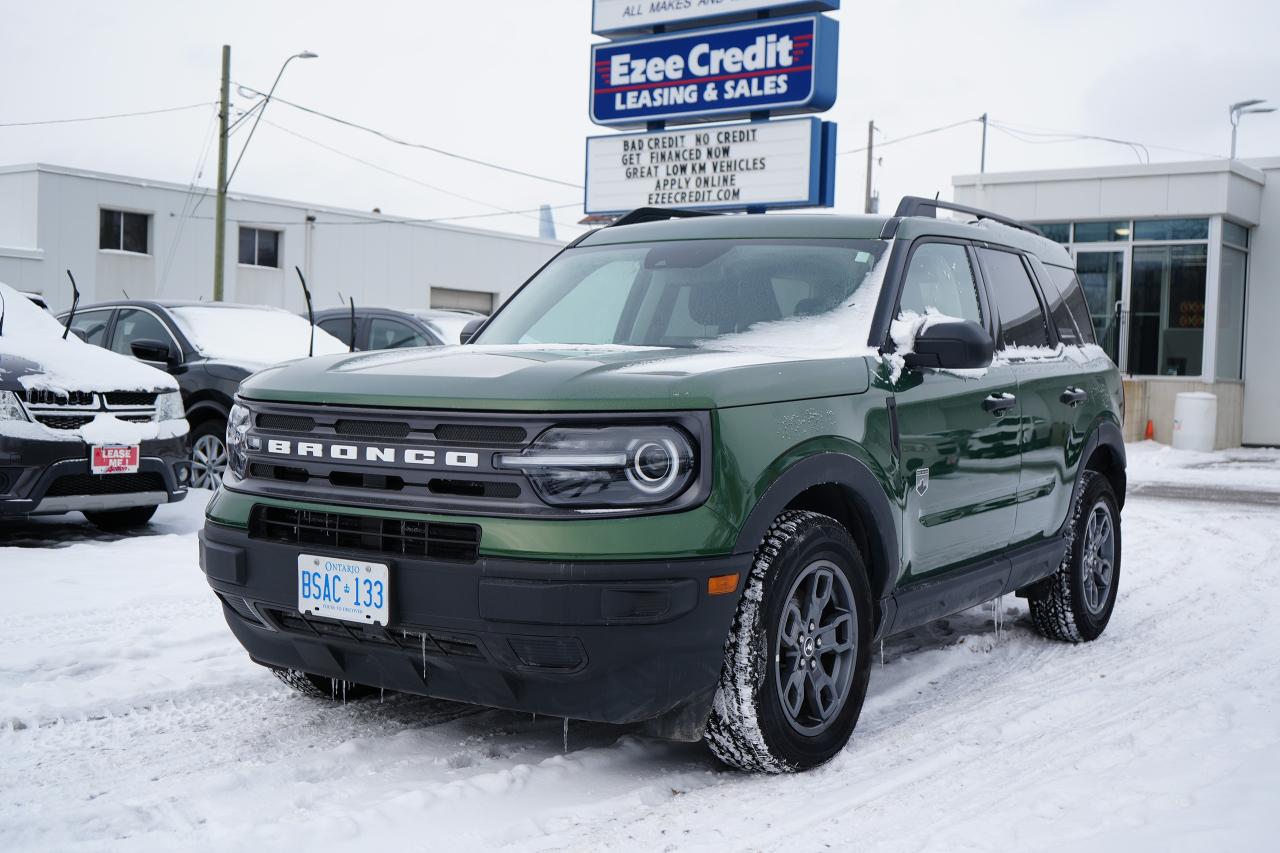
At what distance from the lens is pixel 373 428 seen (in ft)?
12.1

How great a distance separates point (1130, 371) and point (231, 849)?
21139 millimetres

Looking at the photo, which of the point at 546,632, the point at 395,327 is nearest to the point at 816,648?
the point at 546,632

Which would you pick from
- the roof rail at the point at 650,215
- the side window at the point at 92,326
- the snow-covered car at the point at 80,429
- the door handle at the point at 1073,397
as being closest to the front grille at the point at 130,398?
the snow-covered car at the point at 80,429

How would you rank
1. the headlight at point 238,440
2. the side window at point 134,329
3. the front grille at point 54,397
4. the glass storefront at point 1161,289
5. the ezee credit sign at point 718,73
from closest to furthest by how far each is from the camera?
the headlight at point 238,440
the front grille at point 54,397
the side window at point 134,329
the ezee credit sign at point 718,73
the glass storefront at point 1161,289

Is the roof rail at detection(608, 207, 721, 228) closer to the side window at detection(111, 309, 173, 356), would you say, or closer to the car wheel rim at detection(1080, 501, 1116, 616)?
the car wheel rim at detection(1080, 501, 1116, 616)

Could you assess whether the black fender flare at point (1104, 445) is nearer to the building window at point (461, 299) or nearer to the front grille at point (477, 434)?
the front grille at point (477, 434)

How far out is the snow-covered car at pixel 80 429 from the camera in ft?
24.5

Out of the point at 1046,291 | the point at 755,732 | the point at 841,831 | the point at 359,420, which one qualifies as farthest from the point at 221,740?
the point at 1046,291

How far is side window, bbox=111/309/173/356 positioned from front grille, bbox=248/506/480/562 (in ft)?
24.6

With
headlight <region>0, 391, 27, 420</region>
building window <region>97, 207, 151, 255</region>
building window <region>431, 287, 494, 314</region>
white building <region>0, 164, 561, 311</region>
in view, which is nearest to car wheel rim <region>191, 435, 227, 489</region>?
headlight <region>0, 391, 27, 420</region>

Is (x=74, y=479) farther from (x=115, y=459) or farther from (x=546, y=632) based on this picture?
(x=546, y=632)

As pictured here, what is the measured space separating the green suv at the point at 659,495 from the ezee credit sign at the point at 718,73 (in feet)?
33.8

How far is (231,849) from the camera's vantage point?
128 inches

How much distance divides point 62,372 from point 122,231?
28132mm
